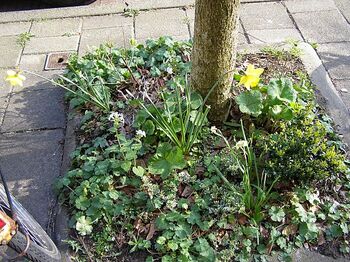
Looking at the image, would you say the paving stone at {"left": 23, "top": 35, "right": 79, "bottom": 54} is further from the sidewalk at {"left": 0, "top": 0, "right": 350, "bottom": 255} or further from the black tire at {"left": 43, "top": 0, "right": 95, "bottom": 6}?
the black tire at {"left": 43, "top": 0, "right": 95, "bottom": 6}

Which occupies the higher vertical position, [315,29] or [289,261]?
[315,29]

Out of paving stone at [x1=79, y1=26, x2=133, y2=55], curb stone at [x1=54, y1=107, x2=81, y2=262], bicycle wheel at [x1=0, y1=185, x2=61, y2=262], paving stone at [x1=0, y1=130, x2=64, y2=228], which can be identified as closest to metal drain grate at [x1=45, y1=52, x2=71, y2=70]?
paving stone at [x1=79, y1=26, x2=133, y2=55]

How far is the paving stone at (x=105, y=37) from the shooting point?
3.93 meters

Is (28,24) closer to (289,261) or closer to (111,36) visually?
(111,36)

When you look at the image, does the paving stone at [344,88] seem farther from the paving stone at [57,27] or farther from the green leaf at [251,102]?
the paving stone at [57,27]

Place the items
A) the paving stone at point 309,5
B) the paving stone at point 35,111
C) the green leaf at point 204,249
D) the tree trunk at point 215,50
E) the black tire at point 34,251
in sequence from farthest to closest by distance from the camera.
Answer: the paving stone at point 309,5 < the paving stone at point 35,111 < the tree trunk at point 215,50 < the green leaf at point 204,249 < the black tire at point 34,251

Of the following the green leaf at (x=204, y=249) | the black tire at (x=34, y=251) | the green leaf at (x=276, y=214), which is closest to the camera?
the black tire at (x=34, y=251)

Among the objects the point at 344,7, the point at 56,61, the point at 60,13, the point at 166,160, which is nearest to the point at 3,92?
the point at 56,61

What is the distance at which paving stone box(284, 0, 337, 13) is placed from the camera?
14.2ft

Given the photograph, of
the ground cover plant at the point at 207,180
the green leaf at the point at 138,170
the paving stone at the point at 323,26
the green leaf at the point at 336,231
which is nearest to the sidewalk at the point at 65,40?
the paving stone at the point at 323,26

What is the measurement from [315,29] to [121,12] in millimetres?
1896

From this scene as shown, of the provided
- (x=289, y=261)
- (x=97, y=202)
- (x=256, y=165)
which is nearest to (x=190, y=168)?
(x=256, y=165)

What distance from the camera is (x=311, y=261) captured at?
87.2 inches

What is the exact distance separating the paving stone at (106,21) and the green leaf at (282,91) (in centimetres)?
196
